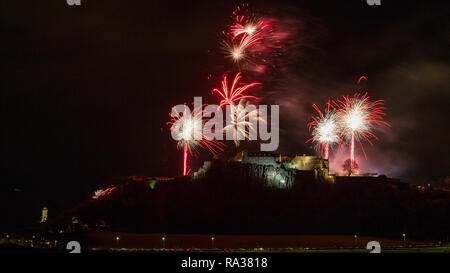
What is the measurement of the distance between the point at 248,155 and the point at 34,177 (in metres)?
135

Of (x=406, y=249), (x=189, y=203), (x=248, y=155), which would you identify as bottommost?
(x=406, y=249)

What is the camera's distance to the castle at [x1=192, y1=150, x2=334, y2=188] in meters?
75.7

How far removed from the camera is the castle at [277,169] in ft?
248

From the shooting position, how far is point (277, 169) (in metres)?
76.1

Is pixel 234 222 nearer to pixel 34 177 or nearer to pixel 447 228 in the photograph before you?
pixel 447 228

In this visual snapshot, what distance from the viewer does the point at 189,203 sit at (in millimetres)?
73438

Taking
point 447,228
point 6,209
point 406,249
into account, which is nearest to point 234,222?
point 406,249
